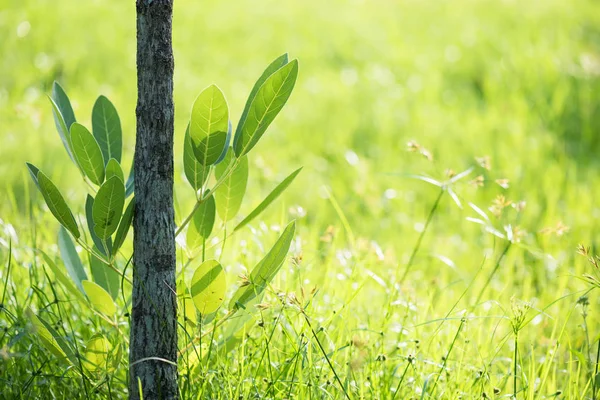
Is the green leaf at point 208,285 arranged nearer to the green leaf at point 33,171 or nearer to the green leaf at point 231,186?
the green leaf at point 231,186

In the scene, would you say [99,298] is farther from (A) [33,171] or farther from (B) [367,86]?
(B) [367,86]

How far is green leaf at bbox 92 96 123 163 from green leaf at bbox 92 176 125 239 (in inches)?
13.3

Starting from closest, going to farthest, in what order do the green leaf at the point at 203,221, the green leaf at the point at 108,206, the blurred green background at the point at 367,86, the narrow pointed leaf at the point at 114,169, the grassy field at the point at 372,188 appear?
1. the green leaf at the point at 108,206
2. the narrow pointed leaf at the point at 114,169
3. the green leaf at the point at 203,221
4. the grassy field at the point at 372,188
5. the blurred green background at the point at 367,86

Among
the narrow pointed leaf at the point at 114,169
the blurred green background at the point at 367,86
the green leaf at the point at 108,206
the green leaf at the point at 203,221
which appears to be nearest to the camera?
the green leaf at the point at 108,206

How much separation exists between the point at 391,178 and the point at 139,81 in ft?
9.21

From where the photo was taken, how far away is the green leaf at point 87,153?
145 centimetres

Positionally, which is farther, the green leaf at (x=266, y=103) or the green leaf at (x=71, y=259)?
the green leaf at (x=71, y=259)

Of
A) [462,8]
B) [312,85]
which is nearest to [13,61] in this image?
[312,85]

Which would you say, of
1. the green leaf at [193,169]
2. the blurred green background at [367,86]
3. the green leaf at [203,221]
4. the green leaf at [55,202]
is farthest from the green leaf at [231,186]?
the blurred green background at [367,86]

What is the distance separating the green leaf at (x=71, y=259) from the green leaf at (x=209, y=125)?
48cm

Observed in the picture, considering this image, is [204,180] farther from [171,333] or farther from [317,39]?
[317,39]

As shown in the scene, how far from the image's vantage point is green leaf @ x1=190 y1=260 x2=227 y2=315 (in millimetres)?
1452

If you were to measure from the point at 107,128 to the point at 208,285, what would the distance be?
1.76 ft

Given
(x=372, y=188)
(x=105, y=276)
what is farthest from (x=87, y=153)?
(x=372, y=188)
